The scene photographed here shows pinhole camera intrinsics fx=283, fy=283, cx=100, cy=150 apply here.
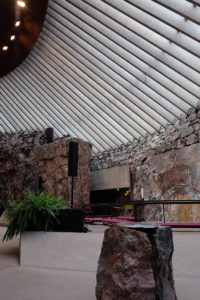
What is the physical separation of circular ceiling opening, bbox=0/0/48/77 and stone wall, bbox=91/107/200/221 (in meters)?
5.40

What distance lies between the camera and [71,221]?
4281 mm

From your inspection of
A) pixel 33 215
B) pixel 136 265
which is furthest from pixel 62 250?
pixel 136 265

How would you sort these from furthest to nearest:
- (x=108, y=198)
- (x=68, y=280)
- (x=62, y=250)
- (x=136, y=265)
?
(x=108, y=198)
(x=62, y=250)
(x=68, y=280)
(x=136, y=265)

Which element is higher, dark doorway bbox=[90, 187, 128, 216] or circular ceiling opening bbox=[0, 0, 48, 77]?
circular ceiling opening bbox=[0, 0, 48, 77]

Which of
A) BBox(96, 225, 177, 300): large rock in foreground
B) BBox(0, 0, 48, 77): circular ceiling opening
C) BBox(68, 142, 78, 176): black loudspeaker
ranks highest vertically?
BBox(0, 0, 48, 77): circular ceiling opening

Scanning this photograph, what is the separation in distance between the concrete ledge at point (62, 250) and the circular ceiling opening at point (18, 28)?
6.96m

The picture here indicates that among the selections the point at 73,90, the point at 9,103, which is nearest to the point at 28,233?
the point at 73,90

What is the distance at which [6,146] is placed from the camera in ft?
56.1

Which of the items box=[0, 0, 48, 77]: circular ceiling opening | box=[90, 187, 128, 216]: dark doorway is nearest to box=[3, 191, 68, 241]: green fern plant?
box=[0, 0, 48, 77]: circular ceiling opening

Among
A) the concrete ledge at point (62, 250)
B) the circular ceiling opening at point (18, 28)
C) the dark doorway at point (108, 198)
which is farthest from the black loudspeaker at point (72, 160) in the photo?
the dark doorway at point (108, 198)

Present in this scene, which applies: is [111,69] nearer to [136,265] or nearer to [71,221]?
[71,221]

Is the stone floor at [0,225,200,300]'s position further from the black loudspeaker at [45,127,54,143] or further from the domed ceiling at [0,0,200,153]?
the black loudspeaker at [45,127,54,143]

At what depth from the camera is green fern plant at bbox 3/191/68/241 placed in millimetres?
4293

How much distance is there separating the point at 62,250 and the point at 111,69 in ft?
19.1
